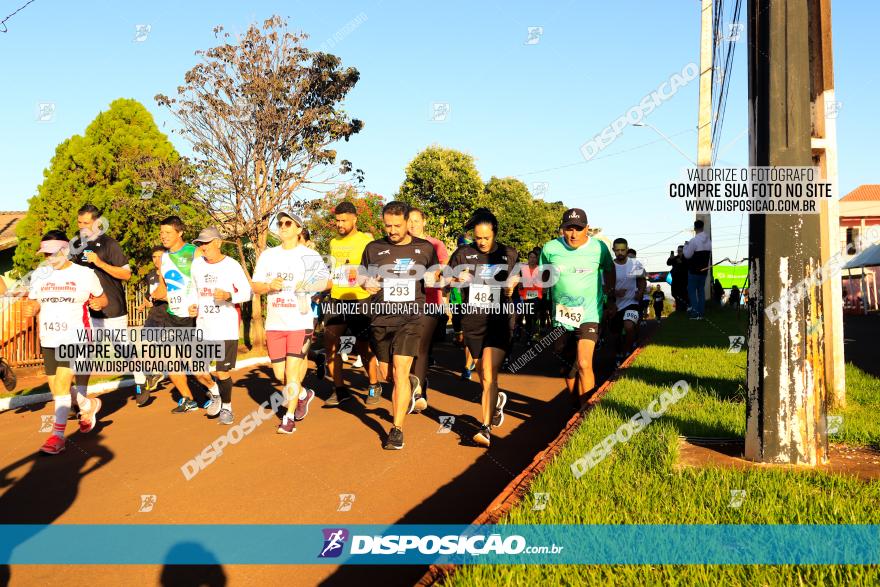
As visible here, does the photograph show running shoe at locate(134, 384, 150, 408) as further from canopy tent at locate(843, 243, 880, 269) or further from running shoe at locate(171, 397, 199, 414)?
canopy tent at locate(843, 243, 880, 269)

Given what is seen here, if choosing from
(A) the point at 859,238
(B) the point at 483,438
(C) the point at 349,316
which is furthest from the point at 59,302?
(A) the point at 859,238

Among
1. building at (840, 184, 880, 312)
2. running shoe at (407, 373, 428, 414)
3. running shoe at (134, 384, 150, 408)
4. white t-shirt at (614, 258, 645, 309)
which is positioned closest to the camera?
running shoe at (407, 373, 428, 414)

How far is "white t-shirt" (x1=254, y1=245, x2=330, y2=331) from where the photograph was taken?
7.68 meters

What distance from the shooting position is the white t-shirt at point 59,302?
7.13 m

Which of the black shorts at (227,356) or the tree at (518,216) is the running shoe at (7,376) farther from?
the tree at (518,216)

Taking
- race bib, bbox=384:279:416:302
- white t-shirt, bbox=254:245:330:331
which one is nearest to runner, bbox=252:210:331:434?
white t-shirt, bbox=254:245:330:331

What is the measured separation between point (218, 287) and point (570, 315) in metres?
3.89

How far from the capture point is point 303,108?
1881cm

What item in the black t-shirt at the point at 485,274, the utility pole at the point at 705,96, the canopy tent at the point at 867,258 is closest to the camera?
the black t-shirt at the point at 485,274

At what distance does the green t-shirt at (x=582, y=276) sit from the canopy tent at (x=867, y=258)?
2499 centimetres

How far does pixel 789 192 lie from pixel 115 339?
7261 millimetres

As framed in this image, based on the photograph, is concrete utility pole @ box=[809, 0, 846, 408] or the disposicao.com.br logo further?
concrete utility pole @ box=[809, 0, 846, 408]

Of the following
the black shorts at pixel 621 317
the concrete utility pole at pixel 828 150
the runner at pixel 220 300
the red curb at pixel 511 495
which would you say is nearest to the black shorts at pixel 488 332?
the red curb at pixel 511 495

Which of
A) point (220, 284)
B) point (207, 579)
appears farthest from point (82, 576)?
point (220, 284)
